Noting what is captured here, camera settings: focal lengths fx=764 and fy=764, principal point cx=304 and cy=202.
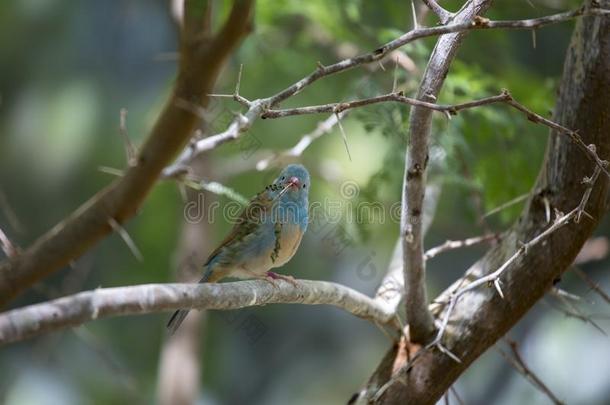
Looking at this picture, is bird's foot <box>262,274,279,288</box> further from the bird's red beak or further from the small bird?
the bird's red beak

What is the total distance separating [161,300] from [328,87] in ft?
17.7

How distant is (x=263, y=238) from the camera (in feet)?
12.9

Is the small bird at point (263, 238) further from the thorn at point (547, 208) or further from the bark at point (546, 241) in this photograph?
the thorn at point (547, 208)

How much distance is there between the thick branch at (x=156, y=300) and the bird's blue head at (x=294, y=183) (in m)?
0.73

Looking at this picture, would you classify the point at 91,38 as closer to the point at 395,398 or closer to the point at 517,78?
the point at 517,78

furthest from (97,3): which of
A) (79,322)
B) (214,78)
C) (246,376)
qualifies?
(79,322)

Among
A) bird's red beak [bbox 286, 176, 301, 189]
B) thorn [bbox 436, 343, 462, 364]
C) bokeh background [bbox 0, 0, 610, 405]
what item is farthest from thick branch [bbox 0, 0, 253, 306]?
bokeh background [bbox 0, 0, 610, 405]

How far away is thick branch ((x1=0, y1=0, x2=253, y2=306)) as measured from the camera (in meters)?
2.87

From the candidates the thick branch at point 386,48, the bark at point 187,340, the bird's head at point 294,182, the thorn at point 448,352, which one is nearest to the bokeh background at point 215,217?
the bark at point 187,340

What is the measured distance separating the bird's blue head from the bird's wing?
0.33 feet

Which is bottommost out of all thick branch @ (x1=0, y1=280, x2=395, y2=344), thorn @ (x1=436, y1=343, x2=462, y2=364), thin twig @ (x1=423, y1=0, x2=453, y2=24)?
thorn @ (x1=436, y1=343, x2=462, y2=364)

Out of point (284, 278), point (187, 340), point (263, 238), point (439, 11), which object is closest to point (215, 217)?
point (187, 340)

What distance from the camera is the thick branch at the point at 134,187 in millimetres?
2869

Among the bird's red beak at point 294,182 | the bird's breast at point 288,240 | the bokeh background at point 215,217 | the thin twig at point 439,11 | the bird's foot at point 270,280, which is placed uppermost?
the bokeh background at point 215,217
